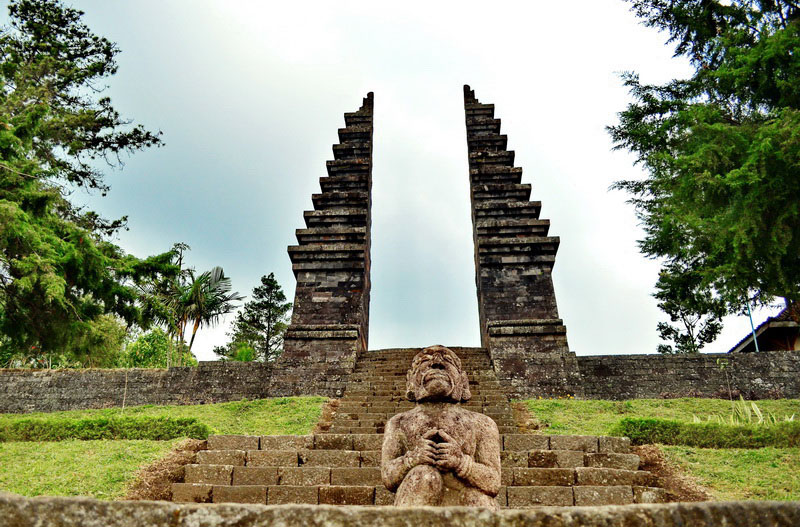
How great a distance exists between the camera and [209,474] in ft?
21.4

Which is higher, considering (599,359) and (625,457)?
(599,359)

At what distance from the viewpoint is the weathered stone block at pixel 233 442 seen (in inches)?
284

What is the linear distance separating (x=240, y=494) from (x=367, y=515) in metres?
4.96

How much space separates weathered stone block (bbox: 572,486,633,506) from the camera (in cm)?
577

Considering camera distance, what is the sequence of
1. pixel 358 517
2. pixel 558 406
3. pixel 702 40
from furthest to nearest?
pixel 702 40 < pixel 558 406 < pixel 358 517

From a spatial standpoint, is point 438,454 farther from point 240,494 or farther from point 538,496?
point 240,494

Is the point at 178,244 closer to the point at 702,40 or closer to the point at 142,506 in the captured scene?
the point at 702,40

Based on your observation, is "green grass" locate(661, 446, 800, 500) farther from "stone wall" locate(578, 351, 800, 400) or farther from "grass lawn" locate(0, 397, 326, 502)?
"grass lawn" locate(0, 397, 326, 502)

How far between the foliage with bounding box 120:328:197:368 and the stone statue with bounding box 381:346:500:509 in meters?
25.1

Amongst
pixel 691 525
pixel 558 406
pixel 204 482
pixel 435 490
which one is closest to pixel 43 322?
pixel 204 482

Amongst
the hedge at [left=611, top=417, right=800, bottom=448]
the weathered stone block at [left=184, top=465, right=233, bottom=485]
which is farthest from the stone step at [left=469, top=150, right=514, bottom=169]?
the weathered stone block at [left=184, top=465, right=233, bottom=485]

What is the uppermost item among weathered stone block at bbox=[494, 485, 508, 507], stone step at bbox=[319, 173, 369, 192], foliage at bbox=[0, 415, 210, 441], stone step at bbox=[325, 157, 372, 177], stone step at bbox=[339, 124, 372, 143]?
stone step at bbox=[339, 124, 372, 143]

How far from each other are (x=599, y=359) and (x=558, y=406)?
2.46 metres

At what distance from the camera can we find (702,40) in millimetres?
13742
